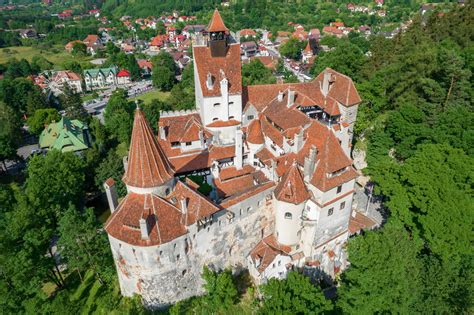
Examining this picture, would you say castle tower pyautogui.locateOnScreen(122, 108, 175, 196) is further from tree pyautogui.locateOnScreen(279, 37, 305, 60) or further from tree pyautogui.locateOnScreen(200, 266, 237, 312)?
tree pyautogui.locateOnScreen(279, 37, 305, 60)

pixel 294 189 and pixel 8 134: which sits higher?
pixel 294 189

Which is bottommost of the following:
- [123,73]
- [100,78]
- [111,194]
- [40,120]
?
[100,78]

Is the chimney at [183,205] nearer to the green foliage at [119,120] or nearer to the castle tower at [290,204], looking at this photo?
the castle tower at [290,204]

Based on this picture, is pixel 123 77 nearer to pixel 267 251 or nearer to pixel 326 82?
pixel 326 82

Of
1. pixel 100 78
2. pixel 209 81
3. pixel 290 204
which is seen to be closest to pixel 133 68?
pixel 100 78

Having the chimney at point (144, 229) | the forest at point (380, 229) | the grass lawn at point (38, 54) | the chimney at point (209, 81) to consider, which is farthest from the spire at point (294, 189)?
the grass lawn at point (38, 54)

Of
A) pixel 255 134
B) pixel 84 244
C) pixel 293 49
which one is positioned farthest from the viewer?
pixel 293 49

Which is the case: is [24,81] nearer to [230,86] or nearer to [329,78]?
Answer: [230,86]
